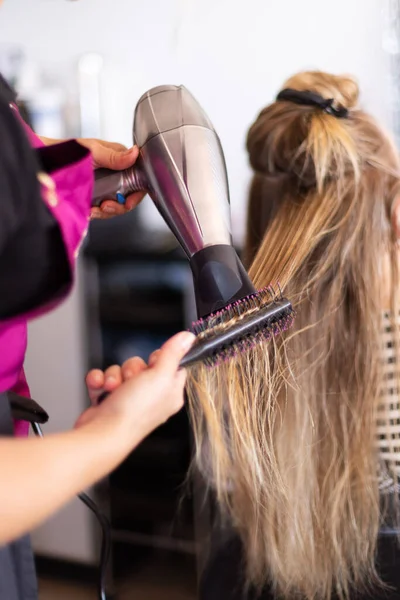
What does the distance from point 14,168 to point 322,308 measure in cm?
62

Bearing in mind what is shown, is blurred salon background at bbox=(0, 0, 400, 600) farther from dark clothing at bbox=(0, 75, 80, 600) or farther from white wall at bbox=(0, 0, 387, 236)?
dark clothing at bbox=(0, 75, 80, 600)

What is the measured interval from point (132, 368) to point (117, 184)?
0.87ft

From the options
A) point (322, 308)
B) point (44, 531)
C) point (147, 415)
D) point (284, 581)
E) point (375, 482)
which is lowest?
point (44, 531)

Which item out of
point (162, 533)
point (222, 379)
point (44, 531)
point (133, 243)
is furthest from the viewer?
point (44, 531)

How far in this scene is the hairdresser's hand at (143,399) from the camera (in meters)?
0.46

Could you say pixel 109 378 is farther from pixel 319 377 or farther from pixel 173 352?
pixel 319 377

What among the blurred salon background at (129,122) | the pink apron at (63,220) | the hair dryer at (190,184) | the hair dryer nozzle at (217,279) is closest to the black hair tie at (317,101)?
the hair dryer at (190,184)

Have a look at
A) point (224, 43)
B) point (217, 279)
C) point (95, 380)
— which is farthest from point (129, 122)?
point (95, 380)

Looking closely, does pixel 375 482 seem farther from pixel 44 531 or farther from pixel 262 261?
pixel 44 531

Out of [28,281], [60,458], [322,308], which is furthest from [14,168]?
[322,308]

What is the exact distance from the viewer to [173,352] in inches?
20.1

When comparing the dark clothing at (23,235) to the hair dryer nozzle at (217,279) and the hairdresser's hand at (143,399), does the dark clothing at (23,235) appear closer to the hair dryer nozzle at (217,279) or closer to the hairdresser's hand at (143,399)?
the hairdresser's hand at (143,399)

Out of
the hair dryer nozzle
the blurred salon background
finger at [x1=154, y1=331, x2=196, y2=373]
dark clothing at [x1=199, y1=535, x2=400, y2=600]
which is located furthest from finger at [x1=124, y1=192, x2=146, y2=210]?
the blurred salon background

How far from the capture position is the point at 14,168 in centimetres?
41
